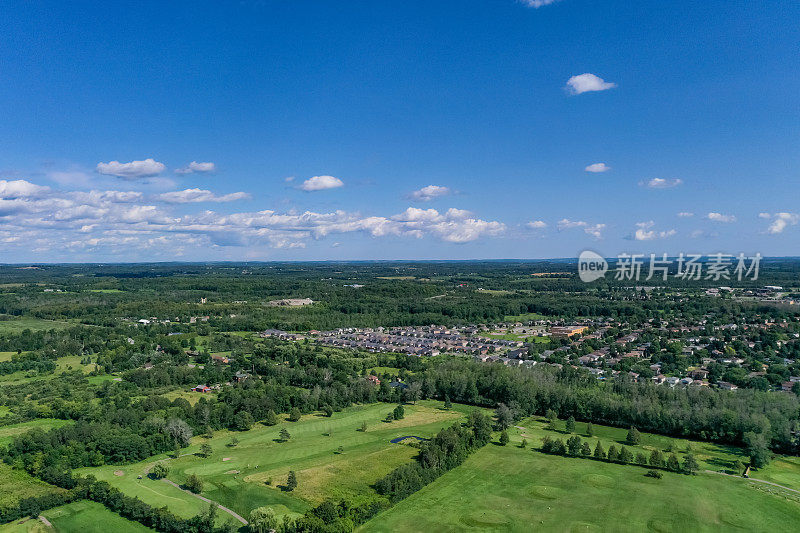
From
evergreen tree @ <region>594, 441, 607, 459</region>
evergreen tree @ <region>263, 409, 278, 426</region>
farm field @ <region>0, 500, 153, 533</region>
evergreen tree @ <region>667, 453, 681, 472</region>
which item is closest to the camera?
farm field @ <region>0, 500, 153, 533</region>

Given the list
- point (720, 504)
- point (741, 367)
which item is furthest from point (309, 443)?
point (741, 367)

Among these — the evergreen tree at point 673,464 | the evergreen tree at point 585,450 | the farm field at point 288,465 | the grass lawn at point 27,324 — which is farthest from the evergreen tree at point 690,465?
the grass lawn at point 27,324

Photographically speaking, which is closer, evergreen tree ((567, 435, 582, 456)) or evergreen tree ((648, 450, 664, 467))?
evergreen tree ((648, 450, 664, 467))

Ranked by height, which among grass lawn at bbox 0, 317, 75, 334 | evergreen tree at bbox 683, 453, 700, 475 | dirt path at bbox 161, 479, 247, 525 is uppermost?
grass lawn at bbox 0, 317, 75, 334

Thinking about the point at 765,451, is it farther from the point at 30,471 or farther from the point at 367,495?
the point at 30,471

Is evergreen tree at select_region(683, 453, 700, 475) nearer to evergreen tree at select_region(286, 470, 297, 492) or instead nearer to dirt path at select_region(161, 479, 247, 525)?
evergreen tree at select_region(286, 470, 297, 492)

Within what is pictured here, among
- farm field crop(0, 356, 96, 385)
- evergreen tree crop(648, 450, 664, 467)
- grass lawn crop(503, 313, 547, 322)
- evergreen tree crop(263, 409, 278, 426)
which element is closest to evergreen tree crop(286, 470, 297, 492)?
evergreen tree crop(263, 409, 278, 426)
